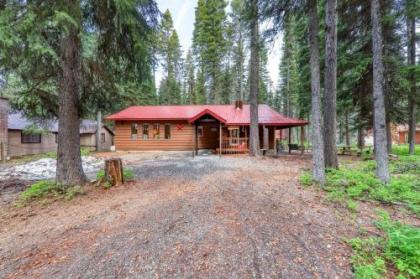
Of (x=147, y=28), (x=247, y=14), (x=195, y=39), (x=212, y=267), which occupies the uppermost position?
(x=195, y=39)

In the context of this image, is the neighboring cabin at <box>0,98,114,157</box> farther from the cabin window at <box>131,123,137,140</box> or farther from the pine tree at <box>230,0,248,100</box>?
the pine tree at <box>230,0,248,100</box>

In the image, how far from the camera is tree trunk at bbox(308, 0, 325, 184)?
575 centimetres

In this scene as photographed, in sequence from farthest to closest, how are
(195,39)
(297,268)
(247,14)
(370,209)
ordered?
(195,39)
(247,14)
(370,209)
(297,268)

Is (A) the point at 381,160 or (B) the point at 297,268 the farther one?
(A) the point at 381,160

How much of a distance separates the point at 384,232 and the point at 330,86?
5.24 m

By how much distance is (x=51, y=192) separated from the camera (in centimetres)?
538

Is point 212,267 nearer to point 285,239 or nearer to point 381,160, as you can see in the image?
point 285,239

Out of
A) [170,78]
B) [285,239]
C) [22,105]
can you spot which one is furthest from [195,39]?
[285,239]

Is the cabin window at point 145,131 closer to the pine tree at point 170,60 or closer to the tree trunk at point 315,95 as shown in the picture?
the pine tree at point 170,60

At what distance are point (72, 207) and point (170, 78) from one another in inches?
1035

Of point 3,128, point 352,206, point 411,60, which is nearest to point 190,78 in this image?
point 3,128

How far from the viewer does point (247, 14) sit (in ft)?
22.5

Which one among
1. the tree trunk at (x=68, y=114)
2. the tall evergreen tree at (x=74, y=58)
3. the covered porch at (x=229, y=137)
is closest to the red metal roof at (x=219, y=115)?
the covered porch at (x=229, y=137)

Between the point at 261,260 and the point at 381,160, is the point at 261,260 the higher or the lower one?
the lower one
